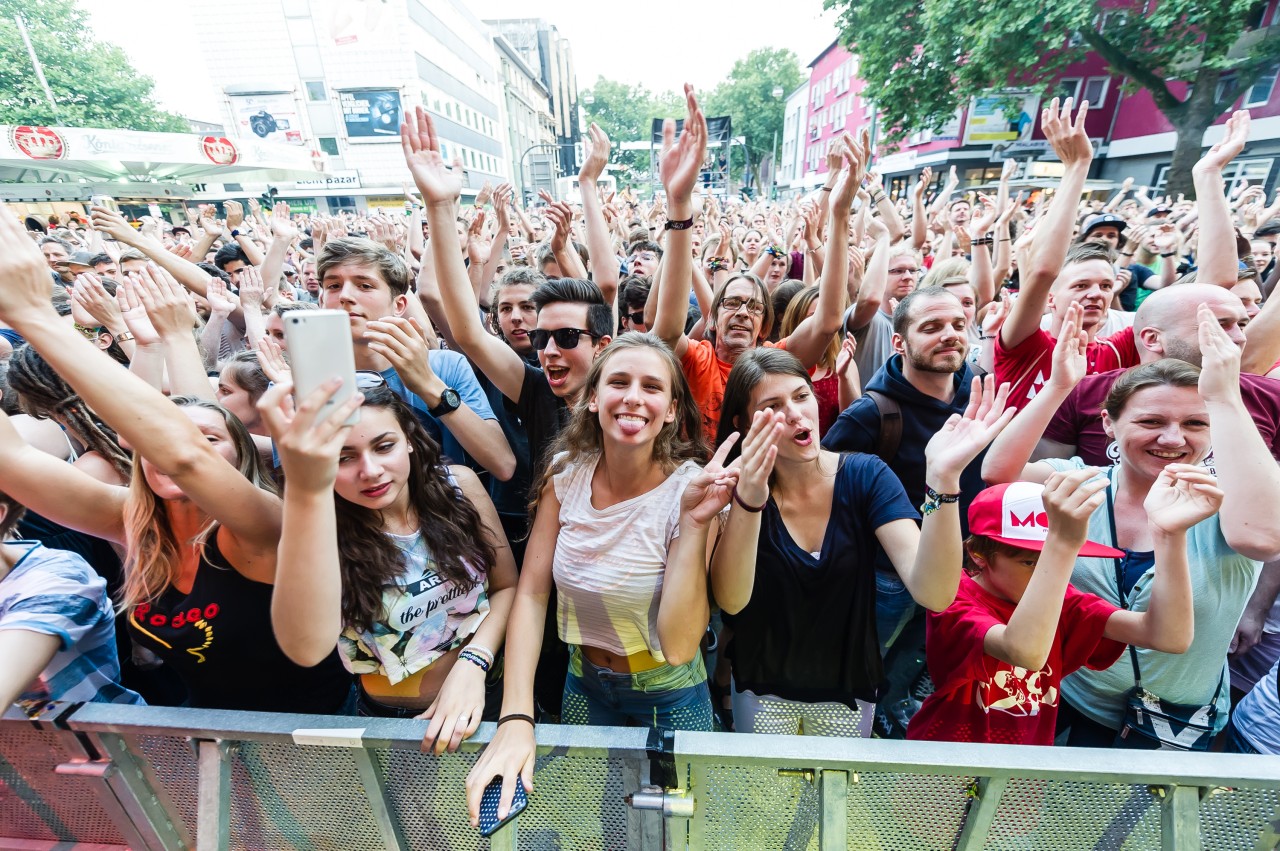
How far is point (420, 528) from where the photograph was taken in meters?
1.84

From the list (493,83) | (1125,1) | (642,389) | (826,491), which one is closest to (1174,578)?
(826,491)

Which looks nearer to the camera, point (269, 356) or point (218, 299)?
Result: point (269, 356)

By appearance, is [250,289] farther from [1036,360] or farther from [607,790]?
[1036,360]

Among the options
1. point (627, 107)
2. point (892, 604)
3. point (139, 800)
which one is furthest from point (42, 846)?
point (627, 107)

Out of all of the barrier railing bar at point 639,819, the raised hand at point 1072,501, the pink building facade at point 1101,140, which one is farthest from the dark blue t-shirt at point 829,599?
the pink building facade at point 1101,140

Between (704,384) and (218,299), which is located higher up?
(218,299)

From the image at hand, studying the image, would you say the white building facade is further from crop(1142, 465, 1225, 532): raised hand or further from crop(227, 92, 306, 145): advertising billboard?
crop(1142, 465, 1225, 532): raised hand

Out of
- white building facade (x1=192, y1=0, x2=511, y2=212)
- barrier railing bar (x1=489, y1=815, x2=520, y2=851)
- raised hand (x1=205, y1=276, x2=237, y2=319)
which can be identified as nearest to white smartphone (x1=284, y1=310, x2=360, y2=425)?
barrier railing bar (x1=489, y1=815, x2=520, y2=851)

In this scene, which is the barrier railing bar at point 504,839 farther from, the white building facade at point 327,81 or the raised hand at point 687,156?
the white building facade at point 327,81

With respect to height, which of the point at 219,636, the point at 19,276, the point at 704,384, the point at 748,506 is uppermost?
the point at 19,276

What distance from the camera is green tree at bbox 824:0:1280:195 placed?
1524 centimetres

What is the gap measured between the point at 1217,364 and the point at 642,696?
210 centimetres

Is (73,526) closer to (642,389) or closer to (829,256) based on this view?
(642,389)

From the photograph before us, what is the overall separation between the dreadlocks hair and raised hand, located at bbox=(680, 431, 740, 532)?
225cm
